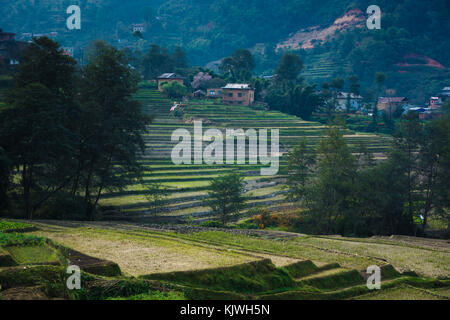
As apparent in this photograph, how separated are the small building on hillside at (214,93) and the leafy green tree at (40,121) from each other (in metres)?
36.1

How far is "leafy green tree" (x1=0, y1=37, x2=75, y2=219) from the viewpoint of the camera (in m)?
19.3

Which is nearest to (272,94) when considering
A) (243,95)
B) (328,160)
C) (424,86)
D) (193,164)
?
(243,95)

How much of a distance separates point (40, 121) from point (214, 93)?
40.2 metres

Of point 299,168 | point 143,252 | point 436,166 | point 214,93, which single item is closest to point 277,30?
point 214,93

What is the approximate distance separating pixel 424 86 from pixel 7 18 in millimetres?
105788

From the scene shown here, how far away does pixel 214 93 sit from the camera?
58562 mm

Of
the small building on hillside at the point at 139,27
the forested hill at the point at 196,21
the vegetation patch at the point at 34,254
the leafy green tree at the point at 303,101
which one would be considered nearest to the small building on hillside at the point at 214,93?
the leafy green tree at the point at 303,101

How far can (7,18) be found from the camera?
124875 millimetres

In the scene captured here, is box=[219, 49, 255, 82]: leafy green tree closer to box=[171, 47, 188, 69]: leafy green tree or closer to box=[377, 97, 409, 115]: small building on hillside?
box=[171, 47, 188, 69]: leafy green tree

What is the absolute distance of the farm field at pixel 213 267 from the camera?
8547 millimetres

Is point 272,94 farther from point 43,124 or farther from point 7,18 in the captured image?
point 7,18

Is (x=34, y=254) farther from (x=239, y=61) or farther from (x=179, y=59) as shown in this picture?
(x=179, y=59)
